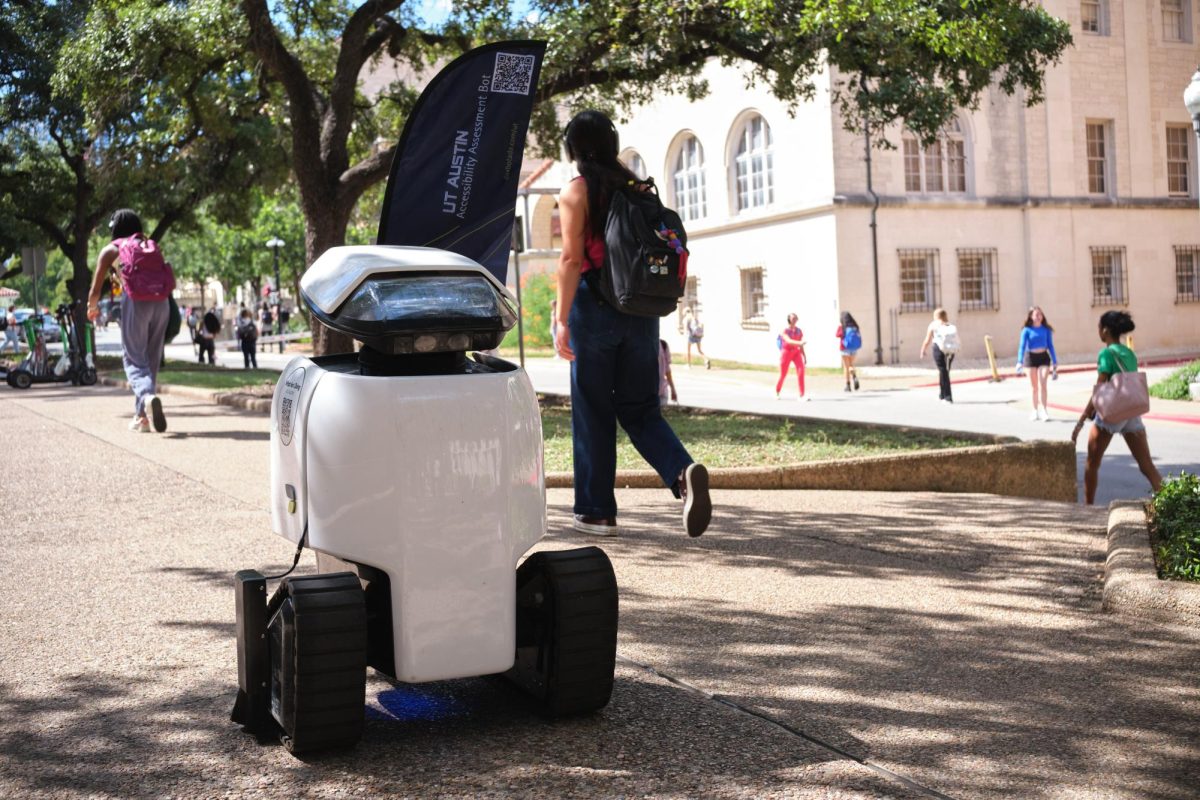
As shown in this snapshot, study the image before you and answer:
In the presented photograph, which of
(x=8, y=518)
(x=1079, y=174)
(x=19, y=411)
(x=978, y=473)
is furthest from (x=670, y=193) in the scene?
(x=8, y=518)

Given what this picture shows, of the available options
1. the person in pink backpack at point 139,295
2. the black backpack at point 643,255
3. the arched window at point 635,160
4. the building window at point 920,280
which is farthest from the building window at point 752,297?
the black backpack at point 643,255

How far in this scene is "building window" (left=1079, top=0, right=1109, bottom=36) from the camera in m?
34.1

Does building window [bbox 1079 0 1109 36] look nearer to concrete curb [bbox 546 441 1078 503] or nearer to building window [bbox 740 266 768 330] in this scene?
building window [bbox 740 266 768 330]

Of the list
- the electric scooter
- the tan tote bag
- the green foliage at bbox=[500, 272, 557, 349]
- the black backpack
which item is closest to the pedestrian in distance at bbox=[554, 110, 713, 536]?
the black backpack

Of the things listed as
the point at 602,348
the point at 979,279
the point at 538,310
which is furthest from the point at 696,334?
the point at 602,348

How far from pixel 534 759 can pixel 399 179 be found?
8.82 feet

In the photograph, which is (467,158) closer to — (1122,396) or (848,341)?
(1122,396)

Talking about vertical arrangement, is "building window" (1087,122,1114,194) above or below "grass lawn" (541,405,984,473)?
above

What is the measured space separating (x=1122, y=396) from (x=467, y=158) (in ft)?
20.9

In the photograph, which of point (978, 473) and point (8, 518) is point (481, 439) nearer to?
point (8, 518)

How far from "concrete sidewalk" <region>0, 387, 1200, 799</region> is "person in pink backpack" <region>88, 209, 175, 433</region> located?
3.62 meters

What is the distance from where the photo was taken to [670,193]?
1519 inches

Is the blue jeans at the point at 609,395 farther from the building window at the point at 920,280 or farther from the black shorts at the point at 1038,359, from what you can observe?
the building window at the point at 920,280

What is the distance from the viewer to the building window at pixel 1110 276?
113 ft
